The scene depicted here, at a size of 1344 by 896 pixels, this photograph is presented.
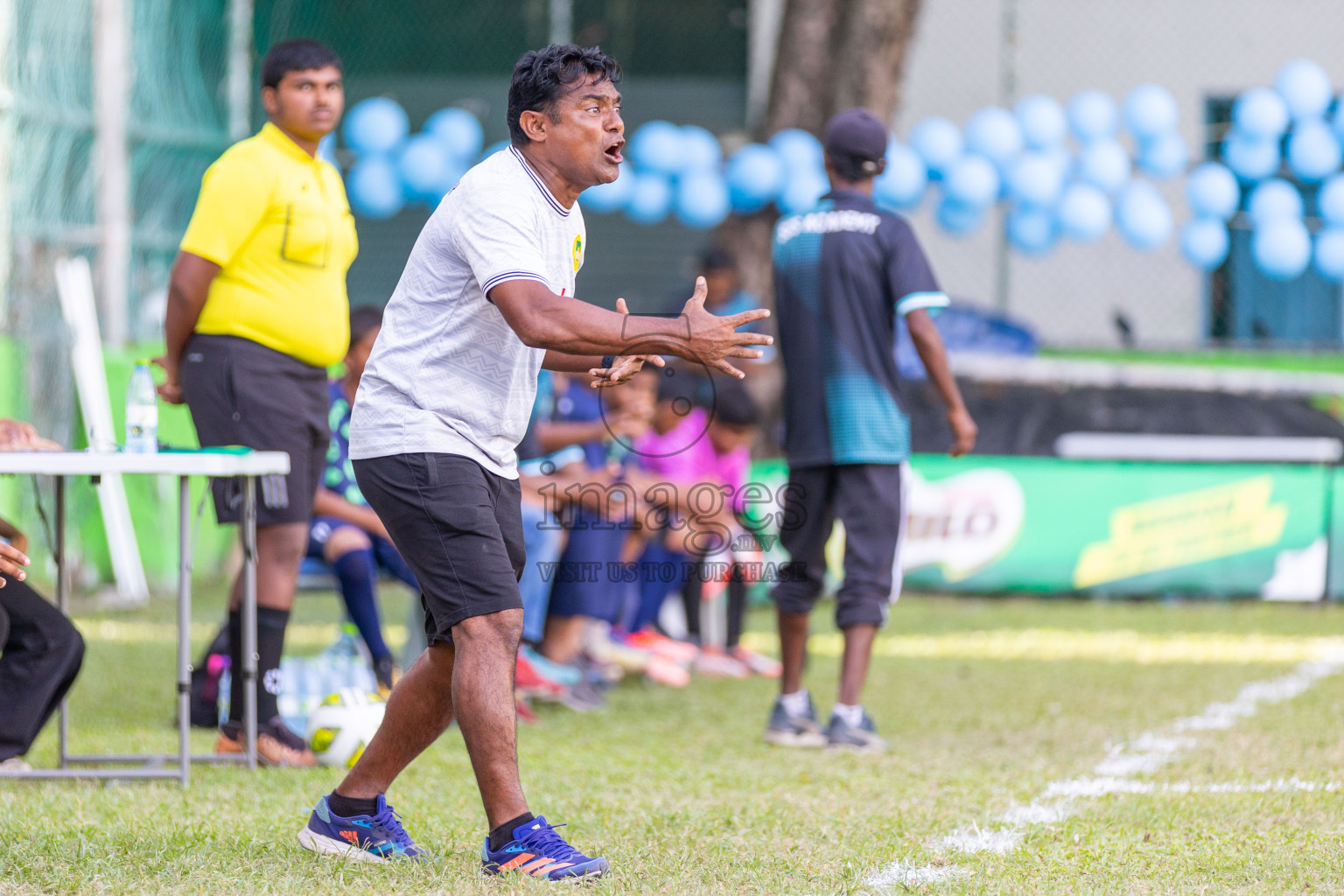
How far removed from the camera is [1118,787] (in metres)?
4.55

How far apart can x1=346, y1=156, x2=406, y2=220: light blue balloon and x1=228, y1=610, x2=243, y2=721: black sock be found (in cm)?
546

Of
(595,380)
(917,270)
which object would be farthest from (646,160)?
(595,380)

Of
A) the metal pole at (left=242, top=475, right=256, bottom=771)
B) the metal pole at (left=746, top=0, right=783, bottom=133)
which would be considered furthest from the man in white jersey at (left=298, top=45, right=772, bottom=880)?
the metal pole at (left=746, top=0, right=783, bottom=133)

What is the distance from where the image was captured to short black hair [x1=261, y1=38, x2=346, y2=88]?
5145 millimetres

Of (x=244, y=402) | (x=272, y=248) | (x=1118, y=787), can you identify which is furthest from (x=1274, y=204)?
(x=244, y=402)

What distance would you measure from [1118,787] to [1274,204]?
7327 mm

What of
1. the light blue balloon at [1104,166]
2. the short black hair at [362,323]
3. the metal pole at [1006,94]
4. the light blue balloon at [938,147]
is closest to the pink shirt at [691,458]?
the short black hair at [362,323]

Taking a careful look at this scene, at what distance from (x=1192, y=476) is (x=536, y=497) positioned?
17.3 feet

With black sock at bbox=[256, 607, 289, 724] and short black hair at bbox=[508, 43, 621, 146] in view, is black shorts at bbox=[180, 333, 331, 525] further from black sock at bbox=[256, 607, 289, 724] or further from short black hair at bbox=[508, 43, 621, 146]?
short black hair at bbox=[508, 43, 621, 146]

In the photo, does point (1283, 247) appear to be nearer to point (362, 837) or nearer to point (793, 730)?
point (793, 730)

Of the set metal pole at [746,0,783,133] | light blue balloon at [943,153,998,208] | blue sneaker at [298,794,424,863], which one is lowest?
blue sneaker at [298,794,424,863]

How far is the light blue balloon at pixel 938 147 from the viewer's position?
10.4m

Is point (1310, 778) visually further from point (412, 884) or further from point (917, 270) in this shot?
point (412, 884)

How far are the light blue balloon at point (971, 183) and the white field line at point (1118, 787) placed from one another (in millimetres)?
4597
